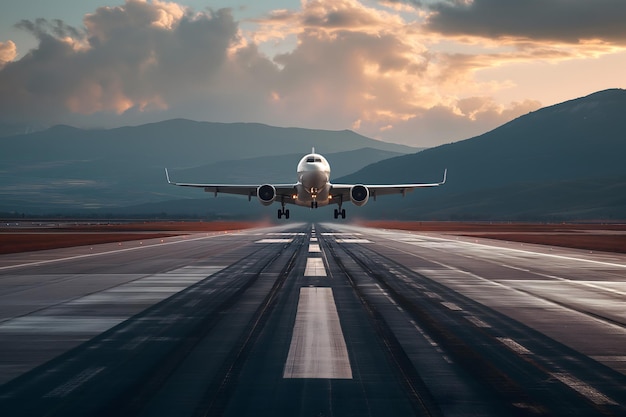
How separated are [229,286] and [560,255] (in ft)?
83.4

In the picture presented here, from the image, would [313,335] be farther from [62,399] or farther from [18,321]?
[18,321]

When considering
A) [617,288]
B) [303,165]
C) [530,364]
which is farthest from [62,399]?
[303,165]

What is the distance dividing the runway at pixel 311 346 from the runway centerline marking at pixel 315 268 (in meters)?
1.48

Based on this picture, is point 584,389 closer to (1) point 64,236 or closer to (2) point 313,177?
(2) point 313,177

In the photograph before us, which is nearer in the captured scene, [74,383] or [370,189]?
[74,383]

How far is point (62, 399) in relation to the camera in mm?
9023

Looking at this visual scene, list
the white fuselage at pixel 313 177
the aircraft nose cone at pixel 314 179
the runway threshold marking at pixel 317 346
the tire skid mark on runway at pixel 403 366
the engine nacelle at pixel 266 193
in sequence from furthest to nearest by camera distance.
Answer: the engine nacelle at pixel 266 193, the white fuselage at pixel 313 177, the aircraft nose cone at pixel 314 179, the runway threshold marking at pixel 317 346, the tire skid mark on runway at pixel 403 366

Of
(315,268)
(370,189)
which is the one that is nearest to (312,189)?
(370,189)

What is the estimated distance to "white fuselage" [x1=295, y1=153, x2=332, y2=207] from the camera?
172ft

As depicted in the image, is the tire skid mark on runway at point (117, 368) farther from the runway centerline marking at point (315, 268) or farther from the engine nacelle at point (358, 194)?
the engine nacelle at point (358, 194)

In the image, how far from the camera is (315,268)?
30609 millimetres

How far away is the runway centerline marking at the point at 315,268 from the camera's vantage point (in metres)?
27.6

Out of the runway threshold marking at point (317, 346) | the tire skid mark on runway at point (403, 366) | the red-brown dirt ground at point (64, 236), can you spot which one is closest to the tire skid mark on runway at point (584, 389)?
the tire skid mark on runway at point (403, 366)

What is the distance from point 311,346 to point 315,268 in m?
18.0
